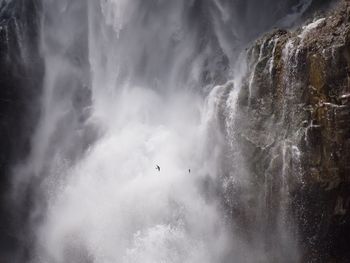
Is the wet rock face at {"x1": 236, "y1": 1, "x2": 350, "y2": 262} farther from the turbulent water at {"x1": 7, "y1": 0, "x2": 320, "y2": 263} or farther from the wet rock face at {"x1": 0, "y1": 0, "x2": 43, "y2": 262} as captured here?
the wet rock face at {"x1": 0, "y1": 0, "x2": 43, "y2": 262}

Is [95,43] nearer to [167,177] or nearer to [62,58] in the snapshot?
[62,58]

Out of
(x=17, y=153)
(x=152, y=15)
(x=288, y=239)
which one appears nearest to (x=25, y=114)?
(x=17, y=153)

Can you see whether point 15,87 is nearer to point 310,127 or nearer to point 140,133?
point 140,133

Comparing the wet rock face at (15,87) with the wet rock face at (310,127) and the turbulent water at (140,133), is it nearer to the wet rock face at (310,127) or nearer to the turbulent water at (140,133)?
the turbulent water at (140,133)

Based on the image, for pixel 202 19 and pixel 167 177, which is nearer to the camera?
pixel 167 177

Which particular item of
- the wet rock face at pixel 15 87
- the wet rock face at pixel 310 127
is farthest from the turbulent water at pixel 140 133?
the wet rock face at pixel 310 127

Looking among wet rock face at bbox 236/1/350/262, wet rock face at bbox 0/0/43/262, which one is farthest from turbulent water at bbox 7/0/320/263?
wet rock face at bbox 236/1/350/262
